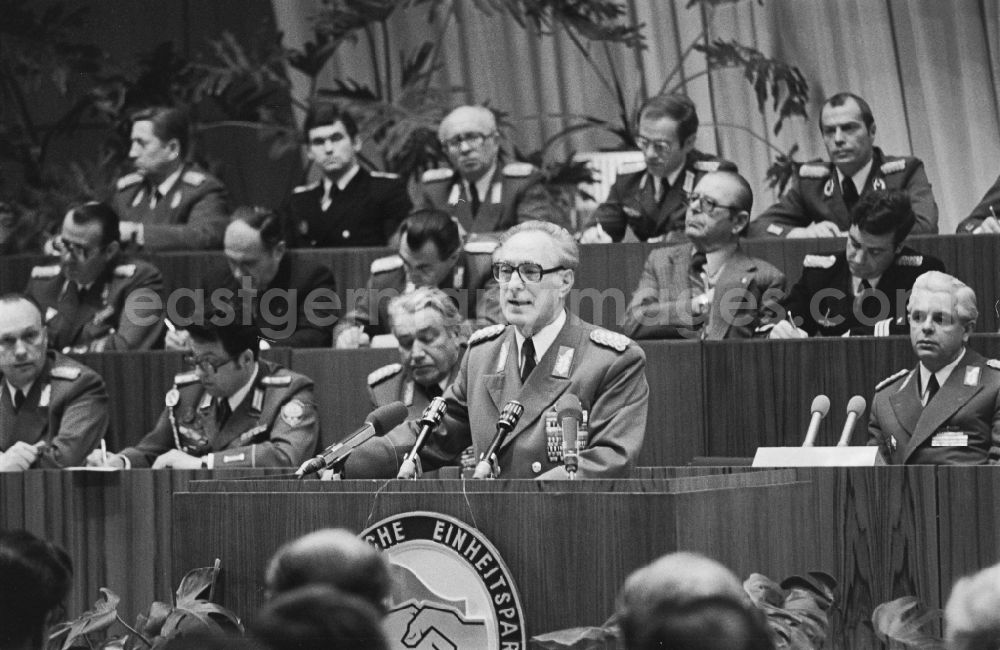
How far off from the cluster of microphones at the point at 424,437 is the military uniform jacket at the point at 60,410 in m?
2.16

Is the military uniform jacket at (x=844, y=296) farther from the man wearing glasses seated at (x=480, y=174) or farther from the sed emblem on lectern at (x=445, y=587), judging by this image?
the sed emblem on lectern at (x=445, y=587)

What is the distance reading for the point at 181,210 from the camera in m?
7.67

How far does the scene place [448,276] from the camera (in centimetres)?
629

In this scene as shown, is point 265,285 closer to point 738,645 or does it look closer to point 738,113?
point 738,113

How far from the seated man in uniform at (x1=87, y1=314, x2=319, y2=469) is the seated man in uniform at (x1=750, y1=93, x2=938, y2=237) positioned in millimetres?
2030

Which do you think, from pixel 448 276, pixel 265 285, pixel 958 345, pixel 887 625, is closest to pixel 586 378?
pixel 887 625

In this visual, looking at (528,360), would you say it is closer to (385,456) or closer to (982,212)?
(385,456)

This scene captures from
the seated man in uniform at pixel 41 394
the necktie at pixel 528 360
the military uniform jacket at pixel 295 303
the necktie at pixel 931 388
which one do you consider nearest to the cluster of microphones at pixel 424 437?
the necktie at pixel 528 360

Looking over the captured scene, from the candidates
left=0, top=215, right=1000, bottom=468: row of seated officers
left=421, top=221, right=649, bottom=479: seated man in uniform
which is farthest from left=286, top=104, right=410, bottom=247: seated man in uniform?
left=421, top=221, right=649, bottom=479: seated man in uniform

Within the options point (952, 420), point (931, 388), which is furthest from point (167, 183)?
point (952, 420)

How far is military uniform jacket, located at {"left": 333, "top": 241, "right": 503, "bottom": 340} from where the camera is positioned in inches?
244

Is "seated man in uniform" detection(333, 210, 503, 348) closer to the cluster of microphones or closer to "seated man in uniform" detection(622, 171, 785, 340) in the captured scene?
"seated man in uniform" detection(622, 171, 785, 340)

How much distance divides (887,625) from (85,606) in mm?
2292

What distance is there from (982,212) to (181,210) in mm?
3258
